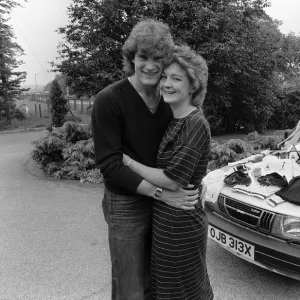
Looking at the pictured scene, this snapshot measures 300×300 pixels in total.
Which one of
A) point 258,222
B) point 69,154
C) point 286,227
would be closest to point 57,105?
point 69,154

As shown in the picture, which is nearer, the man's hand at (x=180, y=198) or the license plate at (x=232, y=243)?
the man's hand at (x=180, y=198)

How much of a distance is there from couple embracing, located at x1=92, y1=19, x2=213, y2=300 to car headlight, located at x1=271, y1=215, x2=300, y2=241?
0.89 meters

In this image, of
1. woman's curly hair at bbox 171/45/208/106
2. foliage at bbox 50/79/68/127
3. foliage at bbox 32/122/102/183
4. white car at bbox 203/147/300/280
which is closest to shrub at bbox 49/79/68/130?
foliage at bbox 50/79/68/127

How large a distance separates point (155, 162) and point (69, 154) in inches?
211

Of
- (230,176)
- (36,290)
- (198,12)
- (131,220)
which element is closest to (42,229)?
(36,290)

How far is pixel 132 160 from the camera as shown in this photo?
5.63ft

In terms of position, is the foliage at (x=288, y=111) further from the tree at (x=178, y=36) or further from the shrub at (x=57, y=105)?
the shrub at (x=57, y=105)

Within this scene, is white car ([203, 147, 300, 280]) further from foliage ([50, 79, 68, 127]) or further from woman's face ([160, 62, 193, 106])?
foliage ([50, 79, 68, 127])

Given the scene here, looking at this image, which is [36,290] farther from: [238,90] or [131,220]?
[238,90]

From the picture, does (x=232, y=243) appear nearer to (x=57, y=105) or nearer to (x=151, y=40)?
(x=151, y=40)

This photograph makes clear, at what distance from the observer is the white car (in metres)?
2.50

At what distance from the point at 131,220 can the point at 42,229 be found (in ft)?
9.14

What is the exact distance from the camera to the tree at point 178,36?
8992mm

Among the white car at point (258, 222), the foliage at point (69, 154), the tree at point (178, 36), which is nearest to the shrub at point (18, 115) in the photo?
the tree at point (178, 36)
